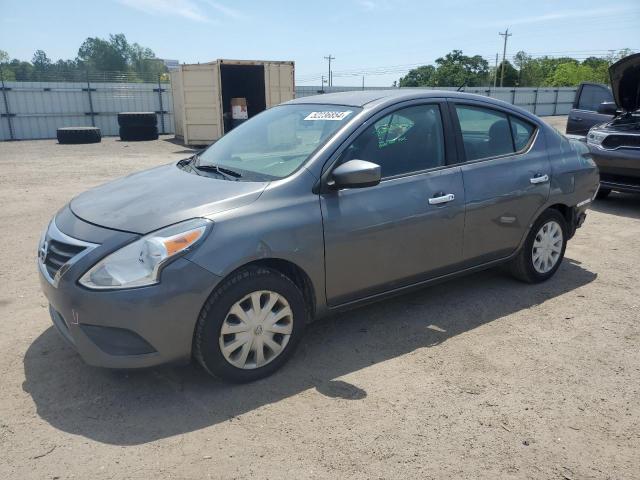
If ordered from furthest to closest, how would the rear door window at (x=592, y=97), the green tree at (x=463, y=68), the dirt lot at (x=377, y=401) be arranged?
the green tree at (x=463, y=68) → the rear door window at (x=592, y=97) → the dirt lot at (x=377, y=401)

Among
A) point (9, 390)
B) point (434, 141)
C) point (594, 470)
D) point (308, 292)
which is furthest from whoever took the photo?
point (434, 141)

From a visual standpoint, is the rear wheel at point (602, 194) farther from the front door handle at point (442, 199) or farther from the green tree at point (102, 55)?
the green tree at point (102, 55)

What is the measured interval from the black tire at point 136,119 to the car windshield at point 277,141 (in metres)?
17.0

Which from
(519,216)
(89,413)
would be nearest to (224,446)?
(89,413)

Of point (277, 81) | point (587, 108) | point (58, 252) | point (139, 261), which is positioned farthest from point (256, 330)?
point (277, 81)

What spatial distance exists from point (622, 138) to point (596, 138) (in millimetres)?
432

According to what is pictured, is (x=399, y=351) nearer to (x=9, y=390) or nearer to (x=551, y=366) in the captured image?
(x=551, y=366)

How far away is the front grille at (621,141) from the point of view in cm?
754

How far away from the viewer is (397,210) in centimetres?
362

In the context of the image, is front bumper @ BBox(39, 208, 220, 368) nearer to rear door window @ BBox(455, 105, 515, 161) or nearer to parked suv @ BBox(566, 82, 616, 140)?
rear door window @ BBox(455, 105, 515, 161)

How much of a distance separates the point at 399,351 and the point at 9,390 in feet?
8.04

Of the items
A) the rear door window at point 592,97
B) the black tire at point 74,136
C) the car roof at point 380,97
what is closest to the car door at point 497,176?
the car roof at point 380,97

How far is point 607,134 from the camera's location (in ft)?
26.1

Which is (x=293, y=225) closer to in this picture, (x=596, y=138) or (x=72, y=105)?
(x=596, y=138)
